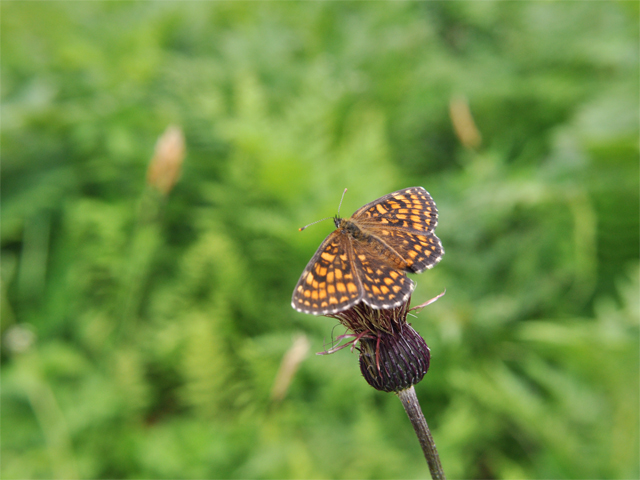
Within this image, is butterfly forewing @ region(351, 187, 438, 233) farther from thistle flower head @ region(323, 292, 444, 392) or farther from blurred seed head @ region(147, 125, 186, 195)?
blurred seed head @ region(147, 125, 186, 195)

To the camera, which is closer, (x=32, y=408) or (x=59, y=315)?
(x=32, y=408)

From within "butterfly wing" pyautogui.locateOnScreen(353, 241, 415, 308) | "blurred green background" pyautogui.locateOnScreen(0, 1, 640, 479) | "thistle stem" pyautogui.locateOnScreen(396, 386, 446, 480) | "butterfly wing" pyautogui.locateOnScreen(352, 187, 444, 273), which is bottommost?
"blurred green background" pyautogui.locateOnScreen(0, 1, 640, 479)

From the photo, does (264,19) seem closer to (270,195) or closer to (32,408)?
(270,195)

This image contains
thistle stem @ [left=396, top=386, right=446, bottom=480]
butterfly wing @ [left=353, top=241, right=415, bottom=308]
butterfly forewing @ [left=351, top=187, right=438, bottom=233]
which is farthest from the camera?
butterfly forewing @ [left=351, top=187, right=438, bottom=233]

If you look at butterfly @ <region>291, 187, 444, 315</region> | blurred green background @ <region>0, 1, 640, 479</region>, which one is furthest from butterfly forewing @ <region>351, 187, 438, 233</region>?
blurred green background @ <region>0, 1, 640, 479</region>

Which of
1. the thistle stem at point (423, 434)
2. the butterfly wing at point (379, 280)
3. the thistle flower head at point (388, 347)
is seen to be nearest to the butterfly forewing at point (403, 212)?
A: the butterfly wing at point (379, 280)

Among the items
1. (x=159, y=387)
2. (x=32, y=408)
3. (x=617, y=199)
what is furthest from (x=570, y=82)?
(x=32, y=408)

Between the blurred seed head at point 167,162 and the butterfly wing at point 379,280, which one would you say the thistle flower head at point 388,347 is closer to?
the butterfly wing at point 379,280

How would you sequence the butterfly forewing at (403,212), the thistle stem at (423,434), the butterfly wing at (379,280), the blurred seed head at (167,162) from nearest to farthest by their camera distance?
the thistle stem at (423,434) → the butterfly wing at (379,280) → the butterfly forewing at (403,212) → the blurred seed head at (167,162)
